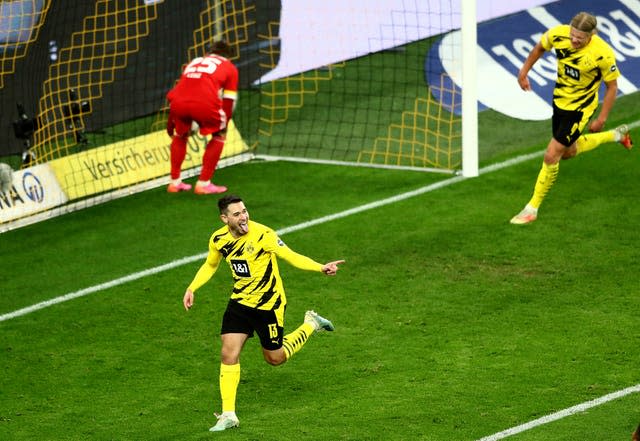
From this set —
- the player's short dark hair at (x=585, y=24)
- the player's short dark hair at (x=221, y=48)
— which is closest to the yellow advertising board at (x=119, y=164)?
the player's short dark hair at (x=221, y=48)

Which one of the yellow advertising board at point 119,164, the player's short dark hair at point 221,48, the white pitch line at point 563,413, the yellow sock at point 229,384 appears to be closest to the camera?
the white pitch line at point 563,413

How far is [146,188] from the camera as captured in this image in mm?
15352

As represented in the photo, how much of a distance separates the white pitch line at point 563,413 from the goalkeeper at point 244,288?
1.58 m

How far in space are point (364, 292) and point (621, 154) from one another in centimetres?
458

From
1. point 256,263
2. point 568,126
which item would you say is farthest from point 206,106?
point 256,263

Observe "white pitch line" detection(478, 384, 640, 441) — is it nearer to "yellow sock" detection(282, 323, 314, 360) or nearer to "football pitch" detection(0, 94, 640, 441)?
"football pitch" detection(0, 94, 640, 441)

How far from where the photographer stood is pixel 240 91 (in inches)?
695

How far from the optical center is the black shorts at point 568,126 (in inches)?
496

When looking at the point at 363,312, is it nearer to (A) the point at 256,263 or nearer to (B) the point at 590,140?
(A) the point at 256,263

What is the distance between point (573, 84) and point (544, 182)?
1002 mm

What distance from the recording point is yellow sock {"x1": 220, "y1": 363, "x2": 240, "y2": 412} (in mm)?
9023

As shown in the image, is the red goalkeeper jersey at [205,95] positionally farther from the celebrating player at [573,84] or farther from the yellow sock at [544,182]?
the yellow sock at [544,182]

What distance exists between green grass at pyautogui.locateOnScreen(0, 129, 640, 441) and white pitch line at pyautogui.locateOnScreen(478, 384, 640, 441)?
0.23 ft

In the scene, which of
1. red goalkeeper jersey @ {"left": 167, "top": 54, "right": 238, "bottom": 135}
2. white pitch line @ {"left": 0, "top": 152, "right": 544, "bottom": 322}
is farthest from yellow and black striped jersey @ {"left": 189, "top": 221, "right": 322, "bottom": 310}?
red goalkeeper jersey @ {"left": 167, "top": 54, "right": 238, "bottom": 135}
